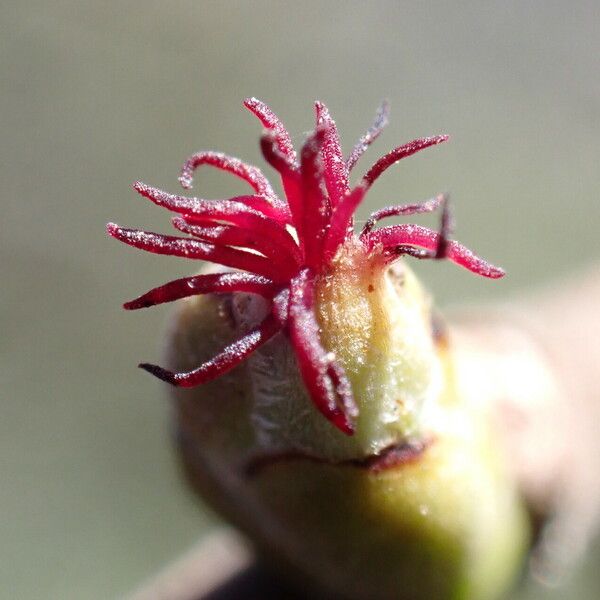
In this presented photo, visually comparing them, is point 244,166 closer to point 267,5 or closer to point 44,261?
point 44,261

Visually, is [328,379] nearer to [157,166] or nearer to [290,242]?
[290,242]

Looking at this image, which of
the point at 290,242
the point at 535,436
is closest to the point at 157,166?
the point at 535,436

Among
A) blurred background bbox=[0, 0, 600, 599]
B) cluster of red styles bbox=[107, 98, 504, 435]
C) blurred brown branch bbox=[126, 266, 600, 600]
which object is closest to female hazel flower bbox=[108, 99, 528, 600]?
cluster of red styles bbox=[107, 98, 504, 435]

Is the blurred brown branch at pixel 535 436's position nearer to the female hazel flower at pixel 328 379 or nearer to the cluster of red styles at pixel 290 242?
the female hazel flower at pixel 328 379

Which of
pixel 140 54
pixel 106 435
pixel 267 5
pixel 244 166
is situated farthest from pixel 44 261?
pixel 244 166

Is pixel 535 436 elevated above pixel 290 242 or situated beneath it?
situated beneath

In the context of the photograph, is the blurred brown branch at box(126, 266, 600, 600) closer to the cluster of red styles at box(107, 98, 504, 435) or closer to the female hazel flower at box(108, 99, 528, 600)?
the female hazel flower at box(108, 99, 528, 600)

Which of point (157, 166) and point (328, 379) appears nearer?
point (328, 379)

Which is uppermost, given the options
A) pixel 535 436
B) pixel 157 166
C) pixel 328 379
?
pixel 157 166
